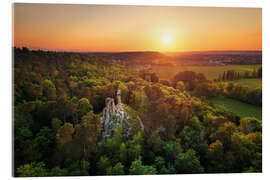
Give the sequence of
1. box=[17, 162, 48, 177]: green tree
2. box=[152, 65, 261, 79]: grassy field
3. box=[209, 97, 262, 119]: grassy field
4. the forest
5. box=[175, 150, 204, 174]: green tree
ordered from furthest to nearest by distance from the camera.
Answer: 1. box=[152, 65, 261, 79]: grassy field
2. box=[209, 97, 262, 119]: grassy field
3. box=[175, 150, 204, 174]: green tree
4. the forest
5. box=[17, 162, 48, 177]: green tree

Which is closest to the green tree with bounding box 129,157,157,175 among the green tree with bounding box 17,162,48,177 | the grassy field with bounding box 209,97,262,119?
the green tree with bounding box 17,162,48,177

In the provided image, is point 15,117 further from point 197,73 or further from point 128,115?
point 197,73

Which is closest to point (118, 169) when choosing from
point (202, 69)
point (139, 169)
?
point (139, 169)

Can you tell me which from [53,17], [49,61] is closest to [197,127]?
[49,61]

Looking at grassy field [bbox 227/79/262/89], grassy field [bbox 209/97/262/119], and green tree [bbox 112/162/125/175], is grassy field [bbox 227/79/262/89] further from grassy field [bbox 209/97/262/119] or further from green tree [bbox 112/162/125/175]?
green tree [bbox 112/162/125/175]

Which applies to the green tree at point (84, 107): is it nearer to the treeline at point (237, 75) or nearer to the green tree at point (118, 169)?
the green tree at point (118, 169)
